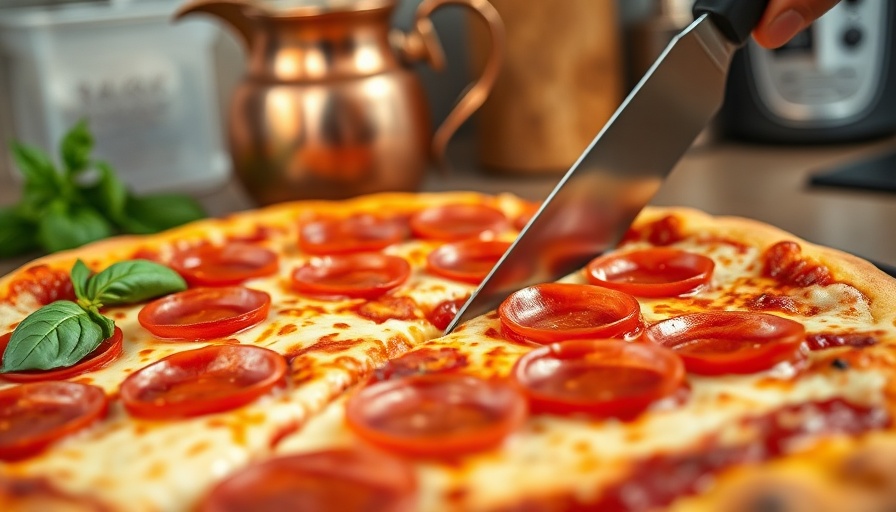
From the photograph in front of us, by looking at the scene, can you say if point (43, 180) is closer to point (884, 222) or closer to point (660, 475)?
point (660, 475)

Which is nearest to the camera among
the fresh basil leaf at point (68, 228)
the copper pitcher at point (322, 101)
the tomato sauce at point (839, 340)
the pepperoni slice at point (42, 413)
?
the pepperoni slice at point (42, 413)

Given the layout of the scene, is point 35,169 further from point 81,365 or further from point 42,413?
point 42,413

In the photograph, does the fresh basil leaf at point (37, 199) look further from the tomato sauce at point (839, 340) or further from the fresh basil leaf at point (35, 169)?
the tomato sauce at point (839, 340)

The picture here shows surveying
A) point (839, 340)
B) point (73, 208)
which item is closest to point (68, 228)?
point (73, 208)

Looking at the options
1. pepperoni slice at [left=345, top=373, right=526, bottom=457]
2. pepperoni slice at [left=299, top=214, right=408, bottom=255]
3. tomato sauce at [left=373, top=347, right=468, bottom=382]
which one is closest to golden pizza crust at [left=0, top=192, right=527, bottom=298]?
pepperoni slice at [left=299, top=214, right=408, bottom=255]

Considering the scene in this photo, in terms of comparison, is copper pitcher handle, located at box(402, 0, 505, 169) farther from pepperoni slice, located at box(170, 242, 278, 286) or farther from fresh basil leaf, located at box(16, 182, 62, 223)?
fresh basil leaf, located at box(16, 182, 62, 223)

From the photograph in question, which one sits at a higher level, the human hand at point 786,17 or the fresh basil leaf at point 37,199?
the human hand at point 786,17

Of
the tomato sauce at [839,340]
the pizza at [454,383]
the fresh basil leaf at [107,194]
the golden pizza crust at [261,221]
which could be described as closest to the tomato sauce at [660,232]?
the pizza at [454,383]
